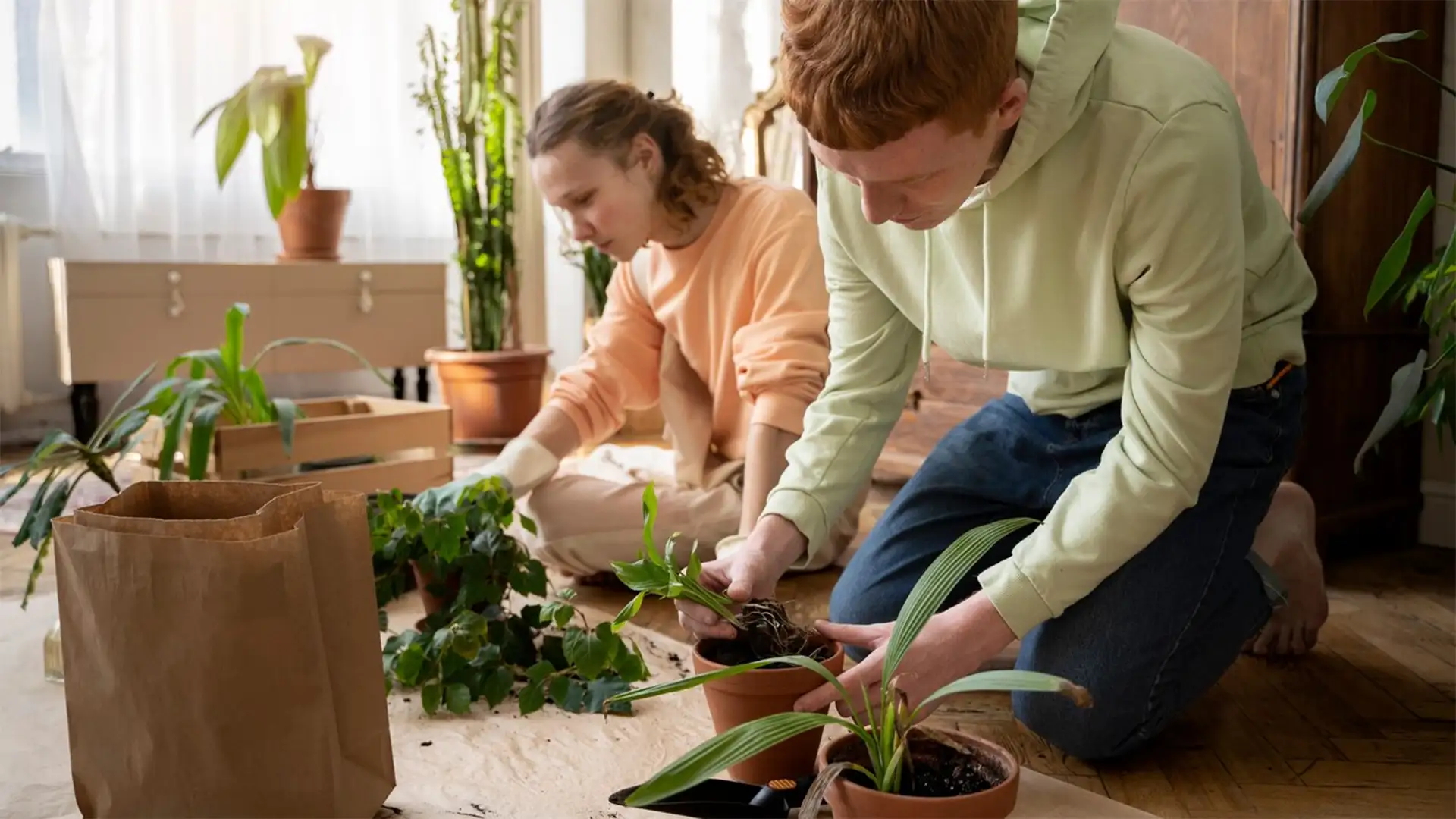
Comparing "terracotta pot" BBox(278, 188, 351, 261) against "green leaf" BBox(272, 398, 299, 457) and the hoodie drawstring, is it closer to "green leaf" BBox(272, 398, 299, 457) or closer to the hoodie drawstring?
"green leaf" BBox(272, 398, 299, 457)

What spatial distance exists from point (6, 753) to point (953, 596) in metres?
1.05

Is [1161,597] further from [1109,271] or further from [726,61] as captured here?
[726,61]

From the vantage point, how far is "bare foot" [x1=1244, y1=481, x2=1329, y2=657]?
1.58 metres

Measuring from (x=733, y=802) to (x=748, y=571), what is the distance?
0.27 meters

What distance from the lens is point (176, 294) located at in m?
3.24

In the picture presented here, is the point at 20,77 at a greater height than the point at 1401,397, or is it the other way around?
the point at 20,77

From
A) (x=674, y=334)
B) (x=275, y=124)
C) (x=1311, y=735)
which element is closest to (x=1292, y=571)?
(x=1311, y=735)

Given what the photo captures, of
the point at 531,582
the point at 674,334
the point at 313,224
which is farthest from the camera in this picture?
the point at 313,224

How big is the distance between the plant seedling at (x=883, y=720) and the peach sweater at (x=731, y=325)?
77cm

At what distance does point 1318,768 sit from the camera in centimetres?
129

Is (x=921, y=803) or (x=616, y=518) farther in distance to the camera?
(x=616, y=518)

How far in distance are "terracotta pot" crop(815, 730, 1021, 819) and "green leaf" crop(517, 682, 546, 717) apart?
23.5 inches

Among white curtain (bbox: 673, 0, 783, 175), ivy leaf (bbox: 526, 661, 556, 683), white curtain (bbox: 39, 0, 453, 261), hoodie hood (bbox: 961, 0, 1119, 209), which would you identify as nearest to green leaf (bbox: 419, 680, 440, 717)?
ivy leaf (bbox: 526, 661, 556, 683)

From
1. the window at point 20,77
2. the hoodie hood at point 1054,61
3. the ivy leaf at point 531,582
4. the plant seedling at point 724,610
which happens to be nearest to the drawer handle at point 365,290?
the window at point 20,77
